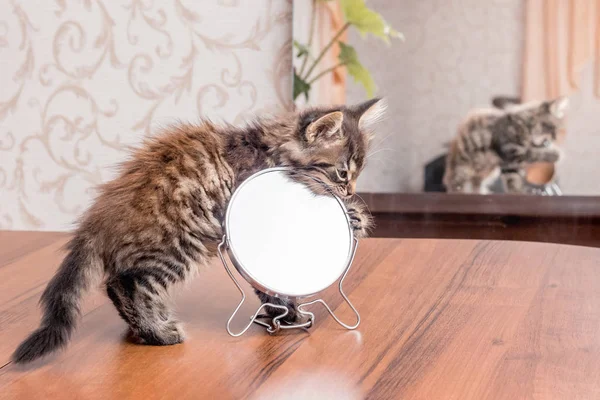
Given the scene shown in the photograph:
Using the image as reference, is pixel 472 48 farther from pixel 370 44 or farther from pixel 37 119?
Result: pixel 37 119

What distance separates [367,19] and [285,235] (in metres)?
1.34

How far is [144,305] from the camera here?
91 cm

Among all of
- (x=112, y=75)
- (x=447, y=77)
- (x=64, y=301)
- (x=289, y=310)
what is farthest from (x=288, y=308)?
(x=112, y=75)

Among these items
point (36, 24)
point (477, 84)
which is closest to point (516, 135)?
point (477, 84)

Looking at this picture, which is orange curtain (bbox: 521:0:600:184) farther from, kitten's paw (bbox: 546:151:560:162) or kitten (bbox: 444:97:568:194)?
kitten's paw (bbox: 546:151:560:162)

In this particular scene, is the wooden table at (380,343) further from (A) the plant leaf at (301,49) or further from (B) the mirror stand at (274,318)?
(A) the plant leaf at (301,49)

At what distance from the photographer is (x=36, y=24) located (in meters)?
2.26

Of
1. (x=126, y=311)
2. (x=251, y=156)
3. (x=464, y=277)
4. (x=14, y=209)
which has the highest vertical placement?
(x=251, y=156)

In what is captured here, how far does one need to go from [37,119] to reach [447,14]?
1.22 metres

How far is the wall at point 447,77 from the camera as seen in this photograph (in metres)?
2.11

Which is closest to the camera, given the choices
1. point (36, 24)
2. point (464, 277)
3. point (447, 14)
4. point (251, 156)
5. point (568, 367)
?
point (568, 367)

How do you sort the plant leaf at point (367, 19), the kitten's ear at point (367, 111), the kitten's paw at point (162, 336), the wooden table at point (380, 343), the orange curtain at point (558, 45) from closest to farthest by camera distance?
the wooden table at point (380, 343) < the kitten's paw at point (162, 336) < the kitten's ear at point (367, 111) < the orange curtain at point (558, 45) < the plant leaf at point (367, 19)

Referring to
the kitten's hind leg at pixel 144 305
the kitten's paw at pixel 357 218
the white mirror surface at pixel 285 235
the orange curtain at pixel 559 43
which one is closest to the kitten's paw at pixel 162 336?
the kitten's hind leg at pixel 144 305

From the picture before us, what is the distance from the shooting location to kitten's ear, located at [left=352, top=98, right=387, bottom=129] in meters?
1.02
